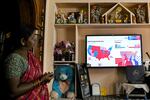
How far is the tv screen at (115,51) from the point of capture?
125 inches

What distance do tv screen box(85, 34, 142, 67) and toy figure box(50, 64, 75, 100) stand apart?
0.30 m

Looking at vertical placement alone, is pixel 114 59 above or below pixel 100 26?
below

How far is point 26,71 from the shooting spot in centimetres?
126

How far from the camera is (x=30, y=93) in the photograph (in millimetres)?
1289

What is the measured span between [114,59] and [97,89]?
490mm

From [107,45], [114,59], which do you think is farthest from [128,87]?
[107,45]

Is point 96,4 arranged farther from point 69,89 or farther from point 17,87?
point 17,87

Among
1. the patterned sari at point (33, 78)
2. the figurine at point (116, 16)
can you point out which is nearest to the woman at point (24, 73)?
the patterned sari at point (33, 78)

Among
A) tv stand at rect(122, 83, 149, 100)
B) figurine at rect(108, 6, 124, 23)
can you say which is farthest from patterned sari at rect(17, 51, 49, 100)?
figurine at rect(108, 6, 124, 23)

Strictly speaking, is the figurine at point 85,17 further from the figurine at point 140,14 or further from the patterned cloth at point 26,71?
the patterned cloth at point 26,71

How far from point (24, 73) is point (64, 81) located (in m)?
1.93

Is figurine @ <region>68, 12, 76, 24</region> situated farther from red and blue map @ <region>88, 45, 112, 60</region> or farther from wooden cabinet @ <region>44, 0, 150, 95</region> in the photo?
red and blue map @ <region>88, 45, 112, 60</region>

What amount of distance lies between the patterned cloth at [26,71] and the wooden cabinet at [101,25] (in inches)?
67.0

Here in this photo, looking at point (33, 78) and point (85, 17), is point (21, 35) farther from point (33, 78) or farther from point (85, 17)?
point (85, 17)
